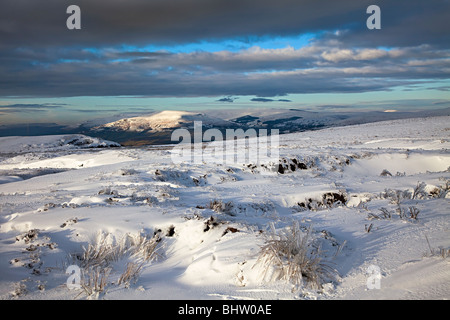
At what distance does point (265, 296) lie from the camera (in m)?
3.15

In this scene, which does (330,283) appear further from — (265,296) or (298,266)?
(265,296)

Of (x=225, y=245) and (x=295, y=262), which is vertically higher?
(x=295, y=262)

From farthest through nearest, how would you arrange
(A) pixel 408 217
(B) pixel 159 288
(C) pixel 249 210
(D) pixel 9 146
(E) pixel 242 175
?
1. (D) pixel 9 146
2. (E) pixel 242 175
3. (C) pixel 249 210
4. (A) pixel 408 217
5. (B) pixel 159 288

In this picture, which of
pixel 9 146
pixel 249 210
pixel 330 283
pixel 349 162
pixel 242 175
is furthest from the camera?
pixel 9 146

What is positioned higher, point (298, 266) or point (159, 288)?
point (298, 266)

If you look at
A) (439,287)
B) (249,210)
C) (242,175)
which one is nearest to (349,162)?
(242,175)

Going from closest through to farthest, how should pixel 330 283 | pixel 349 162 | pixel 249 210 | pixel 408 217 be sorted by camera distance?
pixel 330 283 < pixel 408 217 < pixel 249 210 < pixel 349 162

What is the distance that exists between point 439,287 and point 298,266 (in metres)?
1.36

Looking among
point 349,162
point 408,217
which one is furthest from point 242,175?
point 408,217

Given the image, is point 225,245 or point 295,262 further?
point 225,245
